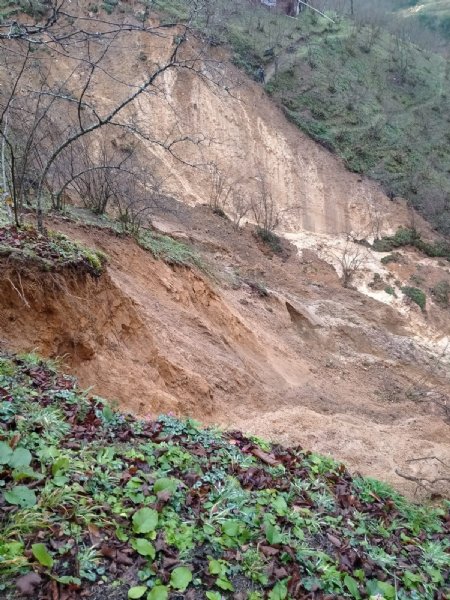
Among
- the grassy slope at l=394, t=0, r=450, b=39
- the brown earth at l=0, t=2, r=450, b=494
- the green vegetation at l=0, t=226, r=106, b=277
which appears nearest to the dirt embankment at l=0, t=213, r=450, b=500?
the brown earth at l=0, t=2, r=450, b=494

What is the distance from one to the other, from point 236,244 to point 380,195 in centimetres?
1102

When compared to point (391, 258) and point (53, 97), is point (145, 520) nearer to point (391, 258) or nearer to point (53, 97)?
point (53, 97)

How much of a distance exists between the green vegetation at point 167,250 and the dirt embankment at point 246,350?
1.02ft

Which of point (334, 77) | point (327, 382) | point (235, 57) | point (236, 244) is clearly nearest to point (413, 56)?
point (334, 77)

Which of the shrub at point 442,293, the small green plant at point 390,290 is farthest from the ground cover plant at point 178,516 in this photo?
the shrub at point 442,293

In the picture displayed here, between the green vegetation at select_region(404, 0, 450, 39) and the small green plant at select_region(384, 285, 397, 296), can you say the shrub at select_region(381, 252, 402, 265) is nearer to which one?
the small green plant at select_region(384, 285, 397, 296)

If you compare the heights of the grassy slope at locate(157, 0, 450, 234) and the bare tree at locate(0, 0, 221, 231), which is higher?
the grassy slope at locate(157, 0, 450, 234)

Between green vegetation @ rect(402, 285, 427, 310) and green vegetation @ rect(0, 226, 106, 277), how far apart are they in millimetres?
13640

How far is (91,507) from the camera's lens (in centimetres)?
266

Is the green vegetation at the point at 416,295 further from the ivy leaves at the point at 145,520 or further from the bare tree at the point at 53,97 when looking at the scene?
the ivy leaves at the point at 145,520

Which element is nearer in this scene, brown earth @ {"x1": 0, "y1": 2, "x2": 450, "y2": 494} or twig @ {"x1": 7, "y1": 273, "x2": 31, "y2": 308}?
twig @ {"x1": 7, "y1": 273, "x2": 31, "y2": 308}

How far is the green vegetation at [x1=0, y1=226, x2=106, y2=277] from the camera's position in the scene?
18.0 ft

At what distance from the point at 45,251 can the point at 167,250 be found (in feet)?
15.8

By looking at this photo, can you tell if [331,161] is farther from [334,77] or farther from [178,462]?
[178,462]
